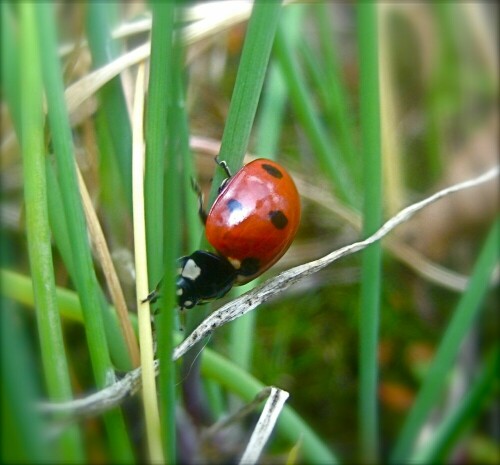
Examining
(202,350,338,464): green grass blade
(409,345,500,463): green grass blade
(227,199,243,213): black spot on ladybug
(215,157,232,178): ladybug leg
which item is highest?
(215,157,232,178): ladybug leg

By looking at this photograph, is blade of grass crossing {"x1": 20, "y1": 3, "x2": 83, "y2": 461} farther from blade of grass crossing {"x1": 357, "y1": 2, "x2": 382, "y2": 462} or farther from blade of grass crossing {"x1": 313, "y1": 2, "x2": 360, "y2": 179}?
blade of grass crossing {"x1": 313, "y1": 2, "x2": 360, "y2": 179}

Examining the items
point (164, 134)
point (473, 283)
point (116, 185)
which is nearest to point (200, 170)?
Answer: point (116, 185)

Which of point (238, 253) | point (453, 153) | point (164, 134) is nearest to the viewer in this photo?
point (164, 134)

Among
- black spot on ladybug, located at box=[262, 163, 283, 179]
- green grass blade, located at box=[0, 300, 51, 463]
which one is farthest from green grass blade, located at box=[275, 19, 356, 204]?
green grass blade, located at box=[0, 300, 51, 463]

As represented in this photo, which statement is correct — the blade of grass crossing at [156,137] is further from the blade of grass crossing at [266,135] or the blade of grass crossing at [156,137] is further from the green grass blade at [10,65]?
the blade of grass crossing at [266,135]

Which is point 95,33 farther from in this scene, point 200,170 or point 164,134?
point 200,170

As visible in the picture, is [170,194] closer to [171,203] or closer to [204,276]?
[171,203]

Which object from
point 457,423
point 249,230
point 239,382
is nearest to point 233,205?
point 249,230
